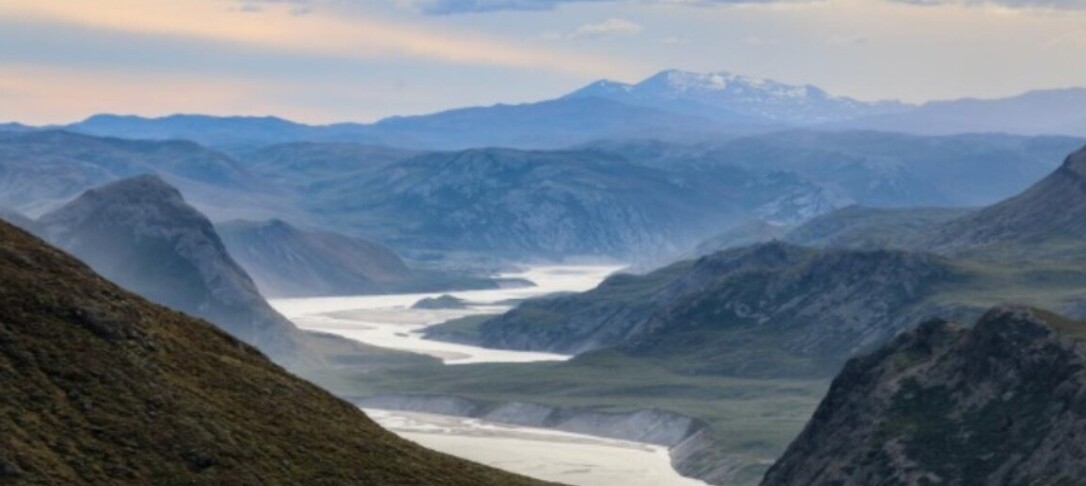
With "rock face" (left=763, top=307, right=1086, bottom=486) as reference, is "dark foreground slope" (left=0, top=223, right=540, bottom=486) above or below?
above

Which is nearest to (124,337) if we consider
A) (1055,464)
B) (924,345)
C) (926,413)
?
(1055,464)

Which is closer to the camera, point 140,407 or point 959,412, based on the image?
point 140,407

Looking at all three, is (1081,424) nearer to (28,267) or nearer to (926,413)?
(926,413)

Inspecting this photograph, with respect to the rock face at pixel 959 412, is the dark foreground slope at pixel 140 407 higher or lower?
higher

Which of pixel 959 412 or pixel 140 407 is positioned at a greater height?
pixel 140 407

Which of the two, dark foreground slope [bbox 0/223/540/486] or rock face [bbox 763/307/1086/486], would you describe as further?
rock face [bbox 763/307/1086/486]
